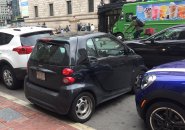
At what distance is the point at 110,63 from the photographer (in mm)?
5598

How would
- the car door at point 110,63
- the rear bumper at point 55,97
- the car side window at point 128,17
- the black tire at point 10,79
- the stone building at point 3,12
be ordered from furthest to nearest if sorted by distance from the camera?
the stone building at point 3,12, the car side window at point 128,17, the black tire at point 10,79, the car door at point 110,63, the rear bumper at point 55,97

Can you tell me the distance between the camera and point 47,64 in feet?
17.1

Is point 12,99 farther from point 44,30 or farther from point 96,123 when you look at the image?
point 96,123

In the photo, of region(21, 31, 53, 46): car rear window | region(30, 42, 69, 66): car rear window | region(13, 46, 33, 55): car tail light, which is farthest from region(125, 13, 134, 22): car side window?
region(30, 42, 69, 66): car rear window

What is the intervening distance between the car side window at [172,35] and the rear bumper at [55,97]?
4.14 m

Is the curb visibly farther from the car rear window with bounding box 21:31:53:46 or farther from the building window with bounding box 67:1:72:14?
the building window with bounding box 67:1:72:14

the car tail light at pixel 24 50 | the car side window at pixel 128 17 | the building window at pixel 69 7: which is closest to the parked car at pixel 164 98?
the car tail light at pixel 24 50

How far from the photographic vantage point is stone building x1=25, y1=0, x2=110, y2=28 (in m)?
39.1

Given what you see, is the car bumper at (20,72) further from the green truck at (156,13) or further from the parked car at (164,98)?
the green truck at (156,13)

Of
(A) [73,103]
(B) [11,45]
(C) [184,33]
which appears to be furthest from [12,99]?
(C) [184,33]

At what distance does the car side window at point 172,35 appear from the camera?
7832 mm

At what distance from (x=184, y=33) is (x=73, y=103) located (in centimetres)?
429

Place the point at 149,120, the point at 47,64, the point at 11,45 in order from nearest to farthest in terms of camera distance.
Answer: the point at 149,120, the point at 47,64, the point at 11,45

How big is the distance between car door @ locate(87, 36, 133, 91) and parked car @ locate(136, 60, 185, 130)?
3.78 ft
